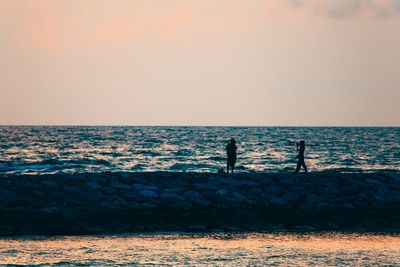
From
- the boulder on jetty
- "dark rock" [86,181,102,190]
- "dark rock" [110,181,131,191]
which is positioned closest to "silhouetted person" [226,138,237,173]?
the boulder on jetty

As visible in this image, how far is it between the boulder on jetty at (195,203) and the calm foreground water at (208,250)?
1346 millimetres

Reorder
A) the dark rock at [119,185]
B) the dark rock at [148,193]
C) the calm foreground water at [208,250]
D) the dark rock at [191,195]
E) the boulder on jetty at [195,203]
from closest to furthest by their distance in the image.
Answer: the calm foreground water at [208,250]
the boulder on jetty at [195,203]
the dark rock at [191,195]
the dark rock at [148,193]
the dark rock at [119,185]

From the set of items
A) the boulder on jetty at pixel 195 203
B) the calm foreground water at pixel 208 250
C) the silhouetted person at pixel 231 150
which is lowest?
the calm foreground water at pixel 208 250

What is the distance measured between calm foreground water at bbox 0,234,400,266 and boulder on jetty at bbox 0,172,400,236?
4.42 feet

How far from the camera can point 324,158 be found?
59625 millimetres

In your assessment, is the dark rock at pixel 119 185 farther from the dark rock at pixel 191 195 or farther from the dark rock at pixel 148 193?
the dark rock at pixel 191 195

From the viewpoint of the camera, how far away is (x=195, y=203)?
21156 millimetres

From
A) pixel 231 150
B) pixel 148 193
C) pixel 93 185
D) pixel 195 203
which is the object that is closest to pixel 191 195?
pixel 195 203

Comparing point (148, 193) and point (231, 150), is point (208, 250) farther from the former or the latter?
point (231, 150)

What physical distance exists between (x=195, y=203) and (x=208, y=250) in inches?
225

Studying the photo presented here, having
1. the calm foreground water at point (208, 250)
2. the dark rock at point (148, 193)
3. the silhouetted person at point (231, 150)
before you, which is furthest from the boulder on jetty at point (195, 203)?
the silhouetted person at point (231, 150)

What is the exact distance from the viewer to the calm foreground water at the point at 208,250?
1413cm

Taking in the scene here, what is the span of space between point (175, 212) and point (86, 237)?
3715 millimetres

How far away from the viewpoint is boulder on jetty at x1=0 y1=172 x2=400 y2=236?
19000 millimetres
